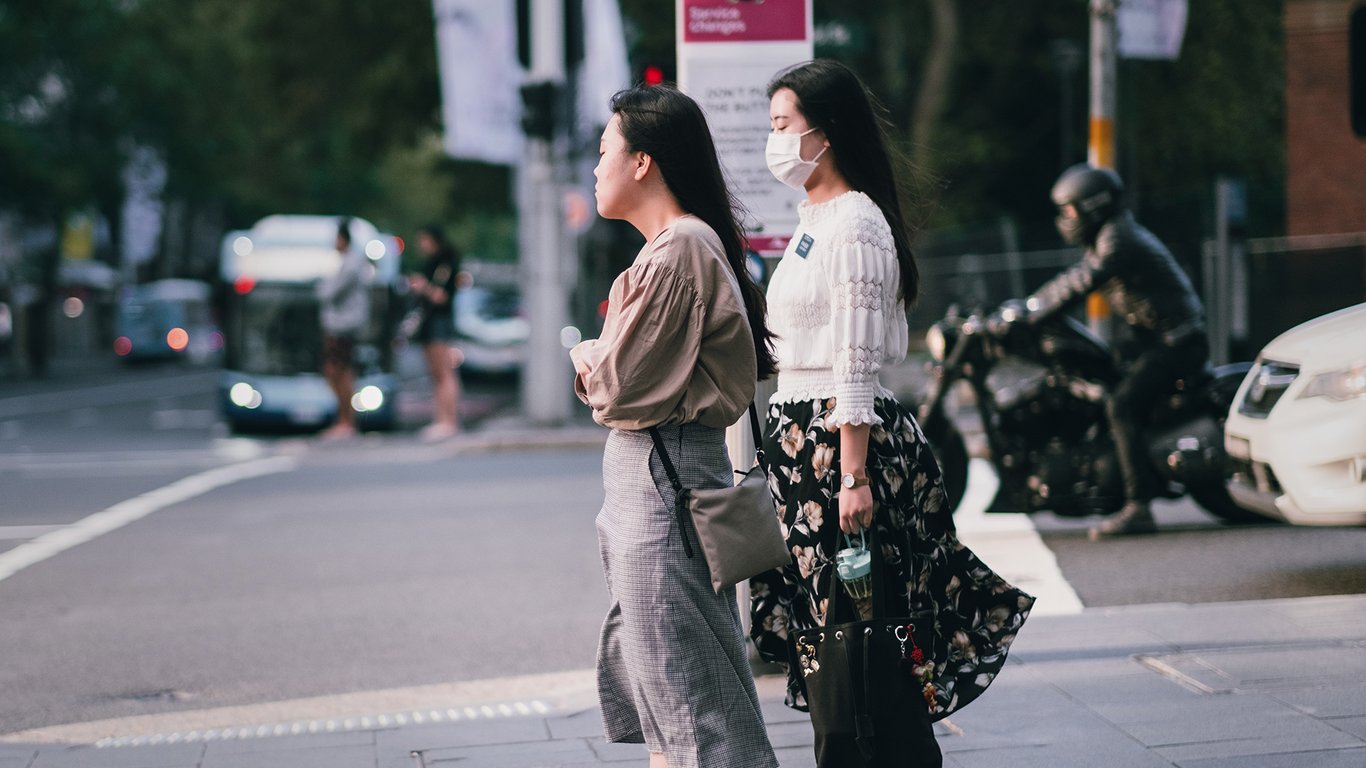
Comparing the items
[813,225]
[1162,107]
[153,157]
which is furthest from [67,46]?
[813,225]

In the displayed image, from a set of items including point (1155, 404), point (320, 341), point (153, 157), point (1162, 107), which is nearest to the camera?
point (1155, 404)

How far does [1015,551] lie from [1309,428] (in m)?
2.00

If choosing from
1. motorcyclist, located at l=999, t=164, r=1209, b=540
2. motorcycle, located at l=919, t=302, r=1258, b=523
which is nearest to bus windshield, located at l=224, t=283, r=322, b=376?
motorcycle, located at l=919, t=302, r=1258, b=523

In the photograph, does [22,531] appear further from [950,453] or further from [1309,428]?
[1309,428]

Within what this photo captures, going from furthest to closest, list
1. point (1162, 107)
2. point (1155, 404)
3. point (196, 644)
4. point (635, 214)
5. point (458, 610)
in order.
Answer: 1. point (1162, 107)
2. point (1155, 404)
3. point (458, 610)
4. point (196, 644)
5. point (635, 214)

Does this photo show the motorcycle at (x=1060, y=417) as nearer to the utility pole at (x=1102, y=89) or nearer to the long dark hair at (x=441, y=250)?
the utility pole at (x=1102, y=89)

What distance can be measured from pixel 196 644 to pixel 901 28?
72.2 feet

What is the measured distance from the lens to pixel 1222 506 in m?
8.84

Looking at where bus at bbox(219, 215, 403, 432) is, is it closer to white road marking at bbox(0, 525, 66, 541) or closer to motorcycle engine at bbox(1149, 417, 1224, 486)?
white road marking at bbox(0, 525, 66, 541)

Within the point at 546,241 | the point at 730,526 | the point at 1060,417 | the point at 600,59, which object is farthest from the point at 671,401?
the point at 600,59

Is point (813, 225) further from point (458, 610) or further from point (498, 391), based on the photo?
point (498, 391)

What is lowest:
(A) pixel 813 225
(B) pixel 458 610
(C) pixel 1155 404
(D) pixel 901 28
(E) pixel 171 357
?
(E) pixel 171 357

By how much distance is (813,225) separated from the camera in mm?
4117

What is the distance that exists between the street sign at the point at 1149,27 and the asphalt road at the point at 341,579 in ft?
11.5
